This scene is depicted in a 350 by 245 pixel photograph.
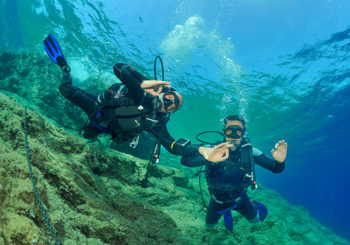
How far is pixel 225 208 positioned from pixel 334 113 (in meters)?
24.4

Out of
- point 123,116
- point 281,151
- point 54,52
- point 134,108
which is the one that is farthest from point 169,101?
point 54,52

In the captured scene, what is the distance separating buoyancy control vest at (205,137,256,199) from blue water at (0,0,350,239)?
1080cm

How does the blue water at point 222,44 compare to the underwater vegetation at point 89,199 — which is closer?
the underwater vegetation at point 89,199

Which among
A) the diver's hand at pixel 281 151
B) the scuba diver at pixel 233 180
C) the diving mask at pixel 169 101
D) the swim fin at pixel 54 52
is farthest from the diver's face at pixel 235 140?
the swim fin at pixel 54 52

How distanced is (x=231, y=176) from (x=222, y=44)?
11.6 m

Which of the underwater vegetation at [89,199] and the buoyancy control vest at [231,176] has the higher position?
the buoyancy control vest at [231,176]

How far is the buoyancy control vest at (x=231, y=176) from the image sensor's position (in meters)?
4.44

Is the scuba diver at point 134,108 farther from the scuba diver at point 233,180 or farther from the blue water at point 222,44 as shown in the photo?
the blue water at point 222,44

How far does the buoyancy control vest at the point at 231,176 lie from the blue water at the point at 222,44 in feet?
35.4

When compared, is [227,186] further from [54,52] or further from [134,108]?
[54,52]

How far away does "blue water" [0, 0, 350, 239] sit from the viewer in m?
11.7

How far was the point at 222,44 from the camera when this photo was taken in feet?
43.8

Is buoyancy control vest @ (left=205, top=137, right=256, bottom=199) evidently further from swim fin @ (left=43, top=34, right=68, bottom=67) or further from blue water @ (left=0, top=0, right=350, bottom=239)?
blue water @ (left=0, top=0, right=350, bottom=239)

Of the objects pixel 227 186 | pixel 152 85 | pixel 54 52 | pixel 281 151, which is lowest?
pixel 227 186
